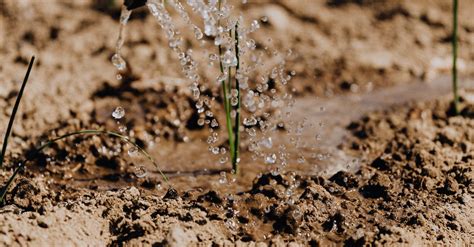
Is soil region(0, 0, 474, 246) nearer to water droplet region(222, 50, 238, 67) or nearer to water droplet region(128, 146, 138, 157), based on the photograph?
water droplet region(128, 146, 138, 157)

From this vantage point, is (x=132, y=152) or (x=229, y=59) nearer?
(x=229, y=59)

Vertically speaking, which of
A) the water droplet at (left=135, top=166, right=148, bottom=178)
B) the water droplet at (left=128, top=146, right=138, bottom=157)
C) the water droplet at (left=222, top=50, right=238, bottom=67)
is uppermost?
the water droplet at (left=222, top=50, right=238, bottom=67)

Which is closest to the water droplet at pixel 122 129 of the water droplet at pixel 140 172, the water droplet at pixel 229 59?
the water droplet at pixel 140 172

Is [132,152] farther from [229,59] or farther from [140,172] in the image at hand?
[229,59]

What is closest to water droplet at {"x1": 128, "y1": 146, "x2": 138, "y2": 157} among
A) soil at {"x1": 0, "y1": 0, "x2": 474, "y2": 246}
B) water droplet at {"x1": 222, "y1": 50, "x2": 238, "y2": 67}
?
soil at {"x1": 0, "y1": 0, "x2": 474, "y2": 246}

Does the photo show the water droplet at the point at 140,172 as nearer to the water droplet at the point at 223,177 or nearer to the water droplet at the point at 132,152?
the water droplet at the point at 132,152

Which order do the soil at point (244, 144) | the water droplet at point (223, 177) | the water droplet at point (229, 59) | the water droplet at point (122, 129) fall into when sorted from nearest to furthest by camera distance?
the soil at point (244, 144) → the water droplet at point (229, 59) → the water droplet at point (223, 177) → the water droplet at point (122, 129)

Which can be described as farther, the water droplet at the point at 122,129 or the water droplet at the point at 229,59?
the water droplet at the point at 122,129

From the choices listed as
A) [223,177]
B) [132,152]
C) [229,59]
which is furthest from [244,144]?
[229,59]
